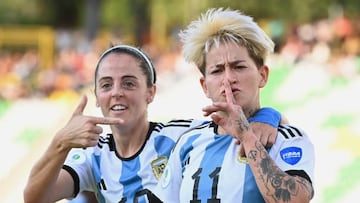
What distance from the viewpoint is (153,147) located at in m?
4.42

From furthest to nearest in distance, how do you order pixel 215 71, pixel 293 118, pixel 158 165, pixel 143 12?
pixel 143 12 → pixel 293 118 → pixel 158 165 → pixel 215 71

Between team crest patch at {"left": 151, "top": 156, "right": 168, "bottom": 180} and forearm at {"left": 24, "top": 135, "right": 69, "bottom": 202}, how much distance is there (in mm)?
503

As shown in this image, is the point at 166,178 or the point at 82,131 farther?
the point at 166,178

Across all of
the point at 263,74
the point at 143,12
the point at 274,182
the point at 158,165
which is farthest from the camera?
the point at 143,12

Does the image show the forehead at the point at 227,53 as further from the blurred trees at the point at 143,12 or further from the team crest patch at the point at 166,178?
the blurred trees at the point at 143,12

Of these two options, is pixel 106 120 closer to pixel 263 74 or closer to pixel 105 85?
pixel 105 85

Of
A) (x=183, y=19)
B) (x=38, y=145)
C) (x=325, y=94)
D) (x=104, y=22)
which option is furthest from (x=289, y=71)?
(x=104, y=22)

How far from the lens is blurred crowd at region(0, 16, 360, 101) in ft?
67.5

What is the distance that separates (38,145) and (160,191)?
8.18 m

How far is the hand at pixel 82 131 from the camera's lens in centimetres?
382

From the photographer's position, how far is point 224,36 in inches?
152

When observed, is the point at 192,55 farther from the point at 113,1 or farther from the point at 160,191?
the point at 113,1

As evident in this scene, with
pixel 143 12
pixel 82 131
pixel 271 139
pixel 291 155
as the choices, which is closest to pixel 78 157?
pixel 82 131

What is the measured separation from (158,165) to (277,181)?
0.98 m
